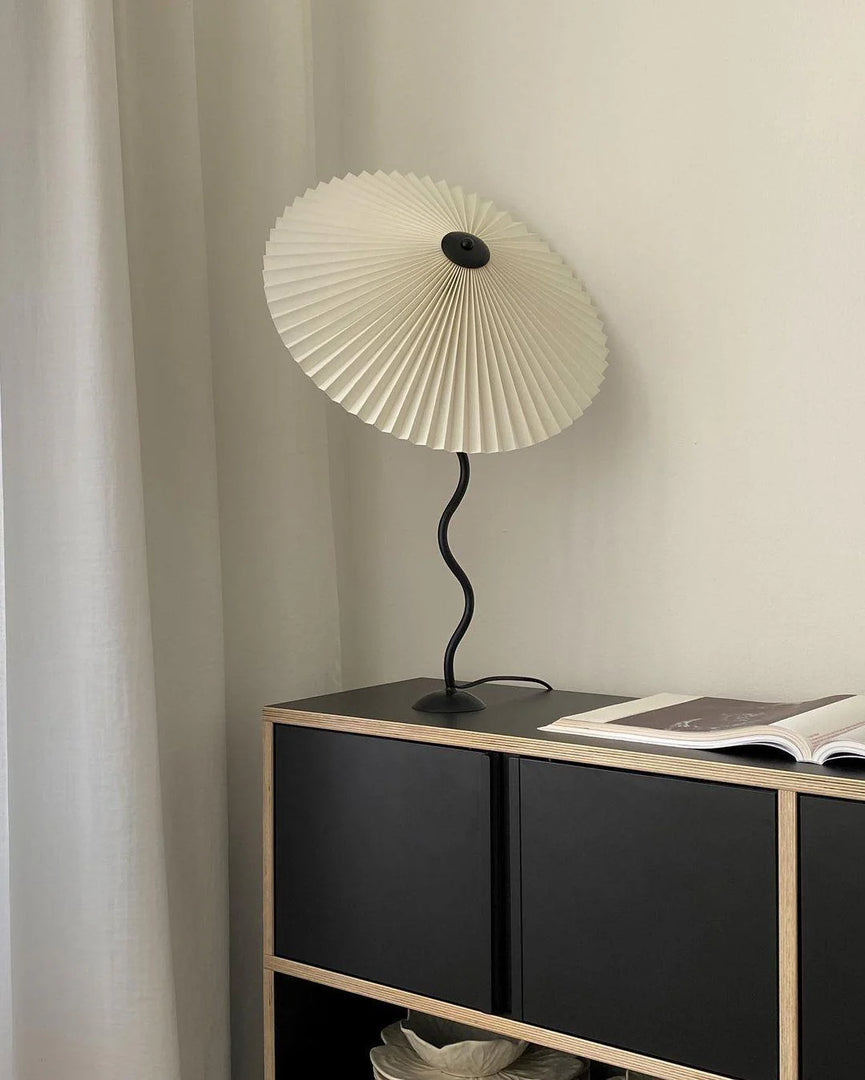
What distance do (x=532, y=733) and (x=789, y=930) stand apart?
0.31 metres

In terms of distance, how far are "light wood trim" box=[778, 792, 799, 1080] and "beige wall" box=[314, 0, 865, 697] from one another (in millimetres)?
360

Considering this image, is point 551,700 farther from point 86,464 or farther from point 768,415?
point 86,464

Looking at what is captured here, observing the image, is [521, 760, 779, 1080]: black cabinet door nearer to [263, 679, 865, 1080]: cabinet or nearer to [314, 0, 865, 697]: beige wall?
[263, 679, 865, 1080]: cabinet

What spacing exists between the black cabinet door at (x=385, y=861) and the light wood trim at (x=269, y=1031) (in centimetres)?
5

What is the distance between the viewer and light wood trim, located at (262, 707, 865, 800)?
93 cm

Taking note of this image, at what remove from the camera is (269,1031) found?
1321mm

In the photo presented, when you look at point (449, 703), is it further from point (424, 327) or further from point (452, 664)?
point (424, 327)

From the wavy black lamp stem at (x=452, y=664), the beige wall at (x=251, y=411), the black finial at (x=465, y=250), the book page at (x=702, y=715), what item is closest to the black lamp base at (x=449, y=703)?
the wavy black lamp stem at (x=452, y=664)

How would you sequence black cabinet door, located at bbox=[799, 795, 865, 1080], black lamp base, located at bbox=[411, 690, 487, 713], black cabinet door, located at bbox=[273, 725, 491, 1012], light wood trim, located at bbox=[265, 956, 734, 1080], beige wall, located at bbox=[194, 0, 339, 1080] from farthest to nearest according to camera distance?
beige wall, located at bbox=[194, 0, 339, 1080], black lamp base, located at bbox=[411, 690, 487, 713], black cabinet door, located at bbox=[273, 725, 491, 1012], light wood trim, located at bbox=[265, 956, 734, 1080], black cabinet door, located at bbox=[799, 795, 865, 1080]

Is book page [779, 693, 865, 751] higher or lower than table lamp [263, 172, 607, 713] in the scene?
lower

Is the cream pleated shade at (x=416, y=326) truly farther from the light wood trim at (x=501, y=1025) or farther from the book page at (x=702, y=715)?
the light wood trim at (x=501, y=1025)

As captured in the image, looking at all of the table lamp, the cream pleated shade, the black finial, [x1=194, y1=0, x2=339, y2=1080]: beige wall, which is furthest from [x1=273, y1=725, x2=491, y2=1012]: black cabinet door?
the black finial

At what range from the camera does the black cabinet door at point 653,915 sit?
0.97 m

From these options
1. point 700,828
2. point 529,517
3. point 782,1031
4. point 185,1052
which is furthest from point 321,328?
point 185,1052
